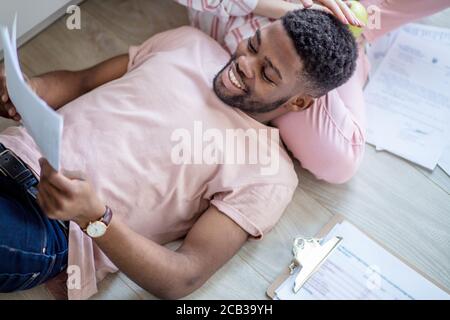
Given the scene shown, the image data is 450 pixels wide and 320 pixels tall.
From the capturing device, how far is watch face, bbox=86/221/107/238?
0.69m

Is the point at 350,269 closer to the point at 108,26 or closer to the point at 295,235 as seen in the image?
the point at 295,235

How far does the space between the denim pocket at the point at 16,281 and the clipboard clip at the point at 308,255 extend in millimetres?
524

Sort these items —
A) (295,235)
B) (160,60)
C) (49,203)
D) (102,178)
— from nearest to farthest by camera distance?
(49,203) < (102,178) < (160,60) < (295,235)

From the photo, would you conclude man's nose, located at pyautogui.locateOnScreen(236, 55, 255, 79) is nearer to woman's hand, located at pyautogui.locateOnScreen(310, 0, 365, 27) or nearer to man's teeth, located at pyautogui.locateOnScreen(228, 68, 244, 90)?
man's teeth, located at pyautogui.locateOnScreen(228, 68, 244, 90)

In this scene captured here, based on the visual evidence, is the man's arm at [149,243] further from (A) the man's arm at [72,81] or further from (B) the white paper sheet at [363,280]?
(A) the man's arm at [72,81]

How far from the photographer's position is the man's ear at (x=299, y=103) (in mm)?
919

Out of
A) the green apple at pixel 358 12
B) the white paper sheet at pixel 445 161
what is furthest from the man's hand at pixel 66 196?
the white paper sheet at pixel 445 161

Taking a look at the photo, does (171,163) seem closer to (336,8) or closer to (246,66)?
(246,66)

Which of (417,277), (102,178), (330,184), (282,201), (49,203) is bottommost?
(417,277)

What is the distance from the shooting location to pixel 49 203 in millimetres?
638

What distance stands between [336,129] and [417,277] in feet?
1.23

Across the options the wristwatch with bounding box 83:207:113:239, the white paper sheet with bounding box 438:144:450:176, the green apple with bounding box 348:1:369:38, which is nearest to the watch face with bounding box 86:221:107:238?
the wristwatch with bounding box 83:207:113:239

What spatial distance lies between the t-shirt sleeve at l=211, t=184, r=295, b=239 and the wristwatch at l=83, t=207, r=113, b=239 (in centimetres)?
24
